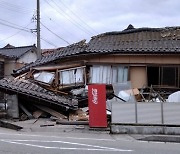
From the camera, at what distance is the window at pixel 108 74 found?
22.9 metres

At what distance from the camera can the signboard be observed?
54.3 ft

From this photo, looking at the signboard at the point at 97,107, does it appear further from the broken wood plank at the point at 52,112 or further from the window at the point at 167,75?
the window at the point at 167,75

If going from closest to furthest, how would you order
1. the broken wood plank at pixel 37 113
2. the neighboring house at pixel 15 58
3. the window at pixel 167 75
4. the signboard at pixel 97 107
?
the signboard at pixel 97 107
the broken wood plank at pixel 37 113
the window at pixel 167 75
the neighboring house at pixel 15 58

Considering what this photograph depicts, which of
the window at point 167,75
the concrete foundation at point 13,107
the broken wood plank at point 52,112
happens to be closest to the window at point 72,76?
the broken wood plank at point 52,112

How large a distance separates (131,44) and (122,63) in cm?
170

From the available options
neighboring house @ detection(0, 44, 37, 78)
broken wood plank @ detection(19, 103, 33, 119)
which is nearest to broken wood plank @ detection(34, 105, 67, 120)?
broken wood plank @ detection(19, 103, 33, 119)

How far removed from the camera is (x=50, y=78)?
23672mm

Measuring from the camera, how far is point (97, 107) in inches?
655

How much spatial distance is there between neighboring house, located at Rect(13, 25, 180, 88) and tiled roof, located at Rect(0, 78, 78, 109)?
2.27m

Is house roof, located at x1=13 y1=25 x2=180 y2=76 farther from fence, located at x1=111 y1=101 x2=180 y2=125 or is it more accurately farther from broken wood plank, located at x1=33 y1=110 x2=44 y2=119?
fence, located at x1=111 y1=101 x2=180 y2=125

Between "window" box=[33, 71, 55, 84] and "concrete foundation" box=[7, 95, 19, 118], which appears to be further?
"window" box=[33, 71, 55, 84]

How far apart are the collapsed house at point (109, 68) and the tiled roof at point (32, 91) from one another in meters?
0.16

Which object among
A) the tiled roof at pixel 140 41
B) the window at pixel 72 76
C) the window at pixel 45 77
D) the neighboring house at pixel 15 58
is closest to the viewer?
the tiled roof at pixel 140 41

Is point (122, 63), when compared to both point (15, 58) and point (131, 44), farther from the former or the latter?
point (15, 58)
